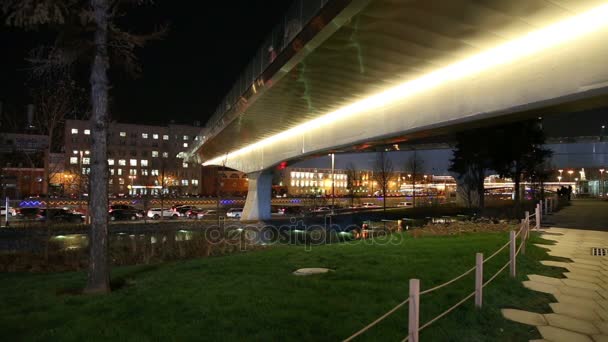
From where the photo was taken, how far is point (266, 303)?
7.48 metres

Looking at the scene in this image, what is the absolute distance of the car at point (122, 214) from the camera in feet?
140

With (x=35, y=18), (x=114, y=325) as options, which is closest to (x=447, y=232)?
(x=114, y=325)

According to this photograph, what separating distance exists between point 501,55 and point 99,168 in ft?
32.1

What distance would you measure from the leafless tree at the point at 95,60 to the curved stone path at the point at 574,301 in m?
8.12

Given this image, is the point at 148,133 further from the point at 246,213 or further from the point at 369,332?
the point at 369,332

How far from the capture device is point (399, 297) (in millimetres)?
7688

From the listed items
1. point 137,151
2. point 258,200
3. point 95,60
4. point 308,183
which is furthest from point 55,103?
point 308,183

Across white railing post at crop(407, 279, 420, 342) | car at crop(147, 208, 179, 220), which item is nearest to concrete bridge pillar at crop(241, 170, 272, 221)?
car at crop(147, 208, 179, 220)

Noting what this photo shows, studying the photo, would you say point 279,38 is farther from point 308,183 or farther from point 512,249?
point 308,183

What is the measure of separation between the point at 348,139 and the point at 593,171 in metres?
69.3

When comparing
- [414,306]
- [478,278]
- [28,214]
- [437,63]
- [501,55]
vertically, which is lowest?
[28,214]

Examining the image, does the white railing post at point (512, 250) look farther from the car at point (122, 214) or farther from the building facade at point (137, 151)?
the building facade at point (137, 151)

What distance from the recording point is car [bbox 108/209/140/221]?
140 ft

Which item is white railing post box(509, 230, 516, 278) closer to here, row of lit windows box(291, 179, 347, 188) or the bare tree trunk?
the bare tree trunk
